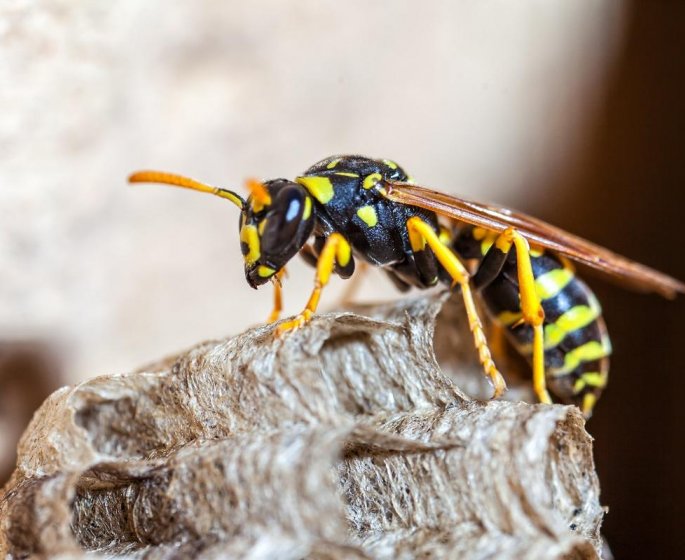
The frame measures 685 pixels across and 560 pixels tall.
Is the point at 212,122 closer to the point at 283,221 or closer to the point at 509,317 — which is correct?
the point at 283,221

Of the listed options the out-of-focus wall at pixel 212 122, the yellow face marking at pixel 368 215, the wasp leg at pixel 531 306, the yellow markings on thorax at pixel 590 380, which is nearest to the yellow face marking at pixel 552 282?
the wasp leg at pixel 531 306

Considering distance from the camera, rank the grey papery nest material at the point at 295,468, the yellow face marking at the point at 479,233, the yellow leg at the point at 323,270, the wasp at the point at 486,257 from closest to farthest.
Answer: the grey papery nest material at the point at 295,468 < the yellow leg at the point at 323,270 < the wasp at the point at 486,257 < the yellow face marking at the point at 479,233

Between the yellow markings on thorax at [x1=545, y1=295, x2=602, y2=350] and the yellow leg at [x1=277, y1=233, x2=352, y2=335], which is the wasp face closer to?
the yellow leg at [x1=277, y1=233, x2=352, y2=335]

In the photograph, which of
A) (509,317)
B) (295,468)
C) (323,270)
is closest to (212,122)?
(323,270)

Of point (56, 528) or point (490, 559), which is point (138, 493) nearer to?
point (56, 528)

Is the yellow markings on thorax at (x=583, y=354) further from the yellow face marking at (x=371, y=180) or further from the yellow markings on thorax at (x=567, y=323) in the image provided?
the yellow face marking at (x=371, y=180)

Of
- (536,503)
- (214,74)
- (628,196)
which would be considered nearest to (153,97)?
(214,74)
